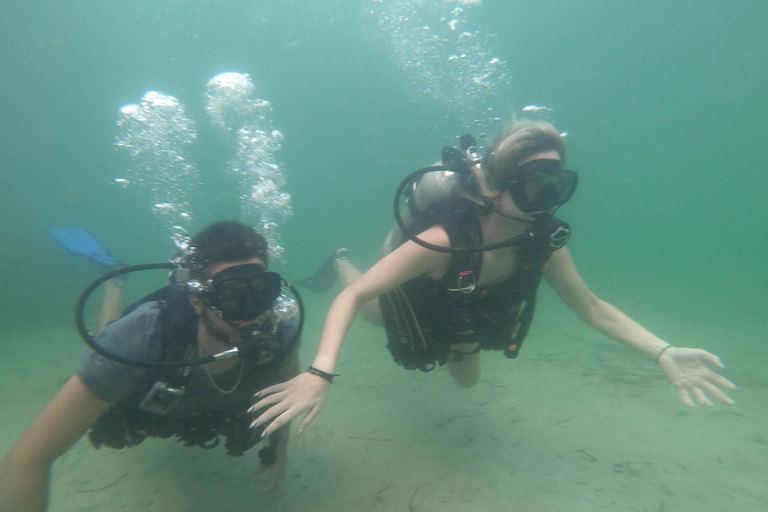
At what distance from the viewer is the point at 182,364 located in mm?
2189

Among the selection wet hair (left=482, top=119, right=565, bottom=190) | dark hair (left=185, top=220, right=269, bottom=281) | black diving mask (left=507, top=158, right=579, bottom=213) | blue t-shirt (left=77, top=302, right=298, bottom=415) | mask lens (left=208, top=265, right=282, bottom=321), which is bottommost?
blue t-shirt (left=77, top=302, right=298, bottom=415)

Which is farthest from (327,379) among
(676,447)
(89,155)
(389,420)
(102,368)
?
(89,155)

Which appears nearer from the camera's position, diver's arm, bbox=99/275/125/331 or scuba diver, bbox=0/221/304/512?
scuba diver, bbox=0/221/304/512

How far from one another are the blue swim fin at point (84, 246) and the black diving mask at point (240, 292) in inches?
266

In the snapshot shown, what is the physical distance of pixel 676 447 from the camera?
390 centimetres

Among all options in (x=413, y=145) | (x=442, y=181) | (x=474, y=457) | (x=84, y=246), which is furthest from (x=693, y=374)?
(x=413, y=145)

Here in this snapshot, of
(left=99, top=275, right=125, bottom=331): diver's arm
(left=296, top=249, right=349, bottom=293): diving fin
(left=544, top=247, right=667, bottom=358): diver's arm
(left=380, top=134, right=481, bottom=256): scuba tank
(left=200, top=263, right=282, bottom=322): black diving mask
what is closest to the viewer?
(left=200, top=263, right=282, bottom=322): black diving mask

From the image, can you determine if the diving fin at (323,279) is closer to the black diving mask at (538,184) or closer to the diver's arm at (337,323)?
the diver's arm at (337,323)

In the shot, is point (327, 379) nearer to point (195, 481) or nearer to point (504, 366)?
point (195, 481)

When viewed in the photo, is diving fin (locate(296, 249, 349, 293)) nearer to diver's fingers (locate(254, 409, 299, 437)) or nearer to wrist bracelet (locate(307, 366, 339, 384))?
wrist bracelet (locate(307, 366, 339, 384))

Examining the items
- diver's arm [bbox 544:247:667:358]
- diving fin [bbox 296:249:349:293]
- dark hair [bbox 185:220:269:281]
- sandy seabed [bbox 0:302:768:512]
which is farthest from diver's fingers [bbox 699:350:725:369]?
diving fin [bbox 296:249:349:293]

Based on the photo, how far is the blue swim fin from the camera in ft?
24.0

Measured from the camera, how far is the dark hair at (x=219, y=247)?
7.69ft

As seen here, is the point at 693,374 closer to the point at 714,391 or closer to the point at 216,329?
the point at 714,391
